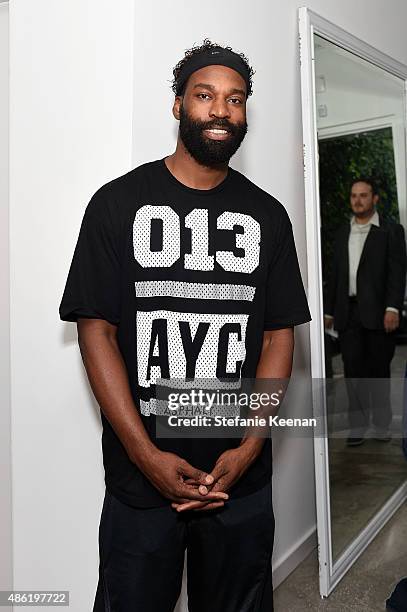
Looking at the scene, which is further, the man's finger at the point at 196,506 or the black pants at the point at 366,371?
the black pants at the point at 366,371

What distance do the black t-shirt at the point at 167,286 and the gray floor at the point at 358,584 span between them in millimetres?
1097

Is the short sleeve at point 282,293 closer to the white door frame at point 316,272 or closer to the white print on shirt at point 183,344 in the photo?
the white print on shirt at point 183,344

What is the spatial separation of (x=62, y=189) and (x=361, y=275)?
1536 mm

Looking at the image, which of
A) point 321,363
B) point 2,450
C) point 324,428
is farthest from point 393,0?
point 2,450

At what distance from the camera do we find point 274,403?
181 cm

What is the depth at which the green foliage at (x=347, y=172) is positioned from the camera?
2.85m

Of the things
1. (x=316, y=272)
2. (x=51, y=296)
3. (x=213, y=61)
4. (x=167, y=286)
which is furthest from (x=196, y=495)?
(x=316, y=272)

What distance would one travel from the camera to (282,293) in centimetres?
180

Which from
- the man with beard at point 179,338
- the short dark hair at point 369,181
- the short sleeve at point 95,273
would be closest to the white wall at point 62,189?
the man with beard at point 179,338

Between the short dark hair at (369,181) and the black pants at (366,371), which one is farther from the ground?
the short dark hair at (369,181)

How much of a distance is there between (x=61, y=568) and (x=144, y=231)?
104 cm

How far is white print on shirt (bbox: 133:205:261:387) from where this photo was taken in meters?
1.66

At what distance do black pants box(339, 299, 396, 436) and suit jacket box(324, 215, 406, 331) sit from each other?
0.05 m

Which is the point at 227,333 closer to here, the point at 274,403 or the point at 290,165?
the point at 274,403
